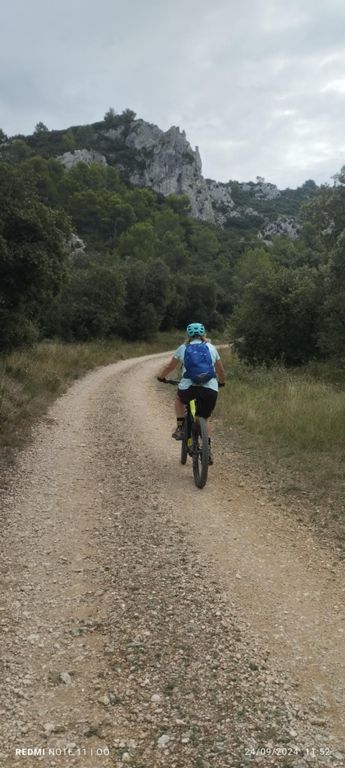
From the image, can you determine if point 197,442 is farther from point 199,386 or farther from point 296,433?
point 296,433

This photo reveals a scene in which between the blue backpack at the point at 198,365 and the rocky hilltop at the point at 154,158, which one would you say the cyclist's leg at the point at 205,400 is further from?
the rocky hilltop at the point at 154,158

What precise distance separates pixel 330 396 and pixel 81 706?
29.1ft

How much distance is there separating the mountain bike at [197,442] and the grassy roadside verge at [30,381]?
8.71 feet

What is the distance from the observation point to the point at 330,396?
1031cm

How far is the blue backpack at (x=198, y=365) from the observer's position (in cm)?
611

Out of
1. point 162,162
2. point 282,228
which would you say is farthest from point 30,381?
point 282,228

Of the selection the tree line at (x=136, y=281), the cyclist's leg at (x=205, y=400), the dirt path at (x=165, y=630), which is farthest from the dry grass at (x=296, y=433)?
the tree line at (x=136, y=281)

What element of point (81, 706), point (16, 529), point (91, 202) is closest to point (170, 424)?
point (16, 529)

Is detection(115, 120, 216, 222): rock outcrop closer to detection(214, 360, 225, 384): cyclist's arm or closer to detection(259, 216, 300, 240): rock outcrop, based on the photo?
detection(259, 216, 300, 240): rock outcrop

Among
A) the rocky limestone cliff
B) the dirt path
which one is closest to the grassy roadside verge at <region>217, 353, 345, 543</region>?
the dirt path

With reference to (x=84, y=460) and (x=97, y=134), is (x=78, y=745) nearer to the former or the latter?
(x=84, y=460)

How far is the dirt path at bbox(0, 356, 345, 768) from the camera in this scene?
2.29 m

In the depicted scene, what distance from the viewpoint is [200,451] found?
6062 millimetres

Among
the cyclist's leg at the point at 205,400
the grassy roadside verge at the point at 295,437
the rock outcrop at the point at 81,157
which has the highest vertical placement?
the rock outcrop at the point at 81,157
